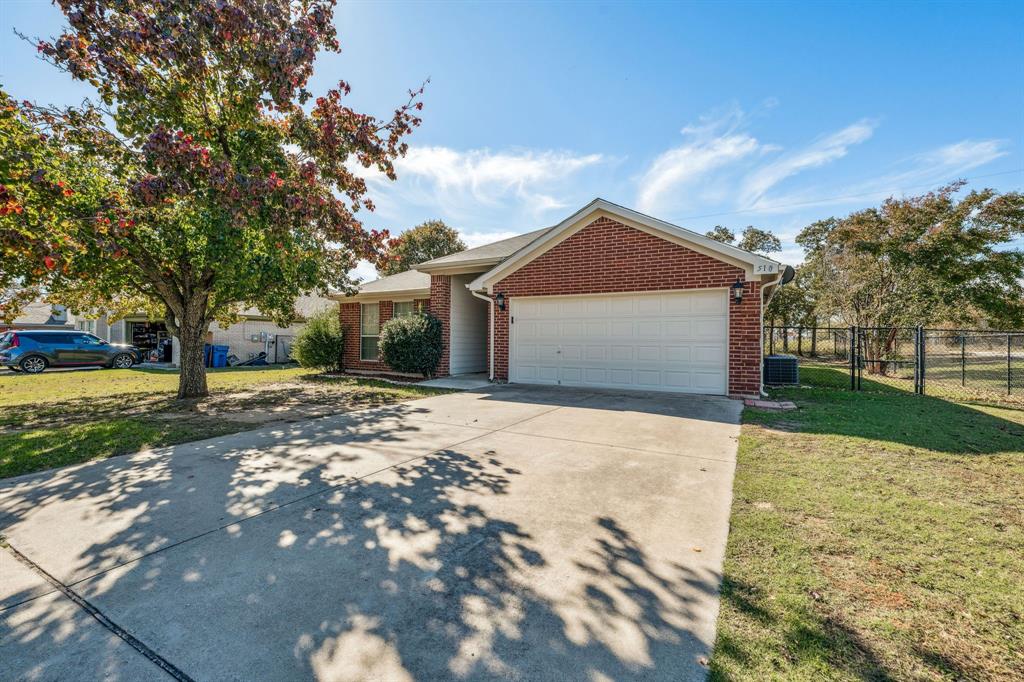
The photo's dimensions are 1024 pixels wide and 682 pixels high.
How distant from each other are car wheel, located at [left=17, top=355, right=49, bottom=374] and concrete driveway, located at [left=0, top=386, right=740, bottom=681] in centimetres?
1827

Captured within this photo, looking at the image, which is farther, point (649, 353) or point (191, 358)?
point (649, 353)

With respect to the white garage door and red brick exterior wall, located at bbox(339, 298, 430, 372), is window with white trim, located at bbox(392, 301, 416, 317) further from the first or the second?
the white garage door

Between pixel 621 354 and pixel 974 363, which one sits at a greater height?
pixel 621 354

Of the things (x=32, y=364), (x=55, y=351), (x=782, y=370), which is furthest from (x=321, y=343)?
(x=782, y=370)

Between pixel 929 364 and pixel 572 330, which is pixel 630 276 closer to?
pixel 572 330

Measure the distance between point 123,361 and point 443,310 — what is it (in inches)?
641

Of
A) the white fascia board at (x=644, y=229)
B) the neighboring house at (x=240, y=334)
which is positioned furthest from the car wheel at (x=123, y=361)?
the white fascia board at (x=644, y=229)

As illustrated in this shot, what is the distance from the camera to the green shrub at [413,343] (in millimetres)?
12172

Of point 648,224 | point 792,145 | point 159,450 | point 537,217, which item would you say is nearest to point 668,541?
point 159,450

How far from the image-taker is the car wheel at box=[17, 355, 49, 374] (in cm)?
1639

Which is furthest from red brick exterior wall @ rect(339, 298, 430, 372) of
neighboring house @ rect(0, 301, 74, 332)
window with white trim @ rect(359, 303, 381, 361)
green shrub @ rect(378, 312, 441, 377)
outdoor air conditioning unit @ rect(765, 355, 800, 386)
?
neighboring house @ rect(0, 301, 74, 332)

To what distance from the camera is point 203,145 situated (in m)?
7.09

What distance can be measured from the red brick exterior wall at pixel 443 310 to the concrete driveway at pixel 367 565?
7558mm

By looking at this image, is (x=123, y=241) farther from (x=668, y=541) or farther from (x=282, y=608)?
(x=668, y=541)
